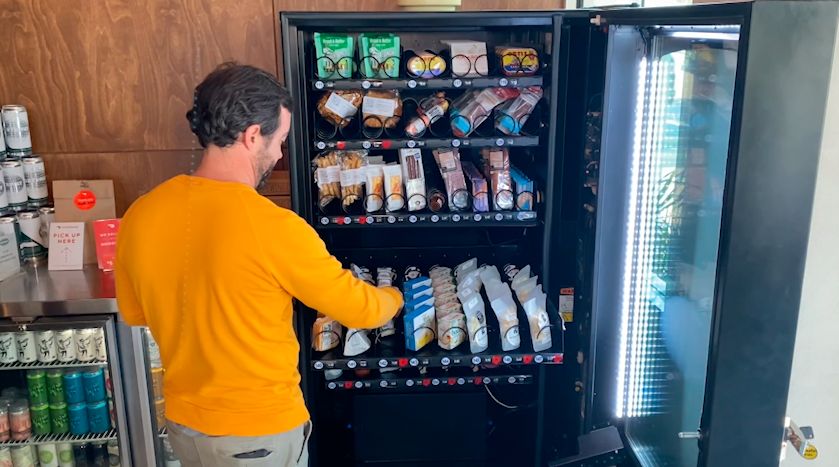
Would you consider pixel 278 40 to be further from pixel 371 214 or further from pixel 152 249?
pixel 152 249

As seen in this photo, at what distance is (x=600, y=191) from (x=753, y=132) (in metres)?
0.93

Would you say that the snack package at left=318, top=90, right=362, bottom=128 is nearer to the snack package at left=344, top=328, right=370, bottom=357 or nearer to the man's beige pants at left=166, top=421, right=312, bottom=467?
the snack package at left=344, top=328, right=370, bottom=357

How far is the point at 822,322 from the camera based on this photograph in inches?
66.5

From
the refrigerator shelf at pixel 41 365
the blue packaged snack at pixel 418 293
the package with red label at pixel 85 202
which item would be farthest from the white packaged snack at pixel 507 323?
the package with red label at pixel 85 202

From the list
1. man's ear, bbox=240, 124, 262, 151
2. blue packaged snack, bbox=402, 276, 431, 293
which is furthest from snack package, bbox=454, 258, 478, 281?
man's ear, bbox=240, 124, 262, 151

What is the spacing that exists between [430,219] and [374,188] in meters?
0.22

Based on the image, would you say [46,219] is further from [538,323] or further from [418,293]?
[538,323]

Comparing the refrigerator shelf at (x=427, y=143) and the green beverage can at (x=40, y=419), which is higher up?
the refrigerator shelf at (x=427, y=143)

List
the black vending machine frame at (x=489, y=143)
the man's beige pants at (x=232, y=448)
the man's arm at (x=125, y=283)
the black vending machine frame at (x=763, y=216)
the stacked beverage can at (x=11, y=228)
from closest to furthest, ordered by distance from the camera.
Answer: the black vending machine frame at (x=763, y=216)
the man's arm at (x=125, y=283)
the man's beige pants at (x=232, y=448)
the black vending machine frame at (x=489, y=143)
the stacked beverage can at (x=11, y=228)

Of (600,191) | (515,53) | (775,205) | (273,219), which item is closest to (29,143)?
(273,219)

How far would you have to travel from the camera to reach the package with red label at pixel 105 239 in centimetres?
270

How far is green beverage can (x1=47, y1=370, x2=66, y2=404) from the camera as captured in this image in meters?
2.58

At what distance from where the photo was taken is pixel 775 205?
1301mm

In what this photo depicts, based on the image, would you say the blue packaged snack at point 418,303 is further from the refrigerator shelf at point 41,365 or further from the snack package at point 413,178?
the refrigerator shelf at point 41,365
